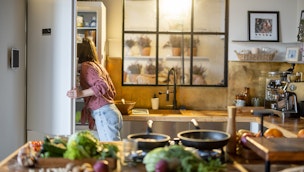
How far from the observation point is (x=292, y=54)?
510 centimetres

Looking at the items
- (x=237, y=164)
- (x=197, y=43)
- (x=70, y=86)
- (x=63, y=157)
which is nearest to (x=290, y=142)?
(x=237, y=164)

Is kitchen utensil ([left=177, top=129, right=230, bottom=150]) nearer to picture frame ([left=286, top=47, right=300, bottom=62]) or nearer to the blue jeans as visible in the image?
the blue jeans

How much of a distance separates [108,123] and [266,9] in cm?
267

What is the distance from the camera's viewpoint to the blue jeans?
4023 millimetres

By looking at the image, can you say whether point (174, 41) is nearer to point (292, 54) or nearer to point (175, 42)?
point (175, 42)

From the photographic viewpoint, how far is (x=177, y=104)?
539 centimetres

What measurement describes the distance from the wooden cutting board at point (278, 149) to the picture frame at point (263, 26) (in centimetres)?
302

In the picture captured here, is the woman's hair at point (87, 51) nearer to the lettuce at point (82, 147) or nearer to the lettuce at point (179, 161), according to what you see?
the lettuce at point (82, 147)

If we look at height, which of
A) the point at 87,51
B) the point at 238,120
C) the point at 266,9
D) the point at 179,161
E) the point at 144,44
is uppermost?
the point at 266,9

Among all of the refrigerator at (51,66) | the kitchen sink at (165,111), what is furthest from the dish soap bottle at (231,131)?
the kitchen sink at (165,111)

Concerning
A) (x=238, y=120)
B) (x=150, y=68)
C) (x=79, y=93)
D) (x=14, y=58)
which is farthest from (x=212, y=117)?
(x=14, y=58)

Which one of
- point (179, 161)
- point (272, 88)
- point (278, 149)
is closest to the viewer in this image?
point (179, 161)

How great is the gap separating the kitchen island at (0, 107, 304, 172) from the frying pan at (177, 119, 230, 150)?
134 millimetres

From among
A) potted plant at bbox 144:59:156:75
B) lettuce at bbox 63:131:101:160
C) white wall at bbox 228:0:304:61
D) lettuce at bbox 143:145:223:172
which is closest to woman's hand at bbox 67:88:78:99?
potted plant at bbox 144:59:156:75
